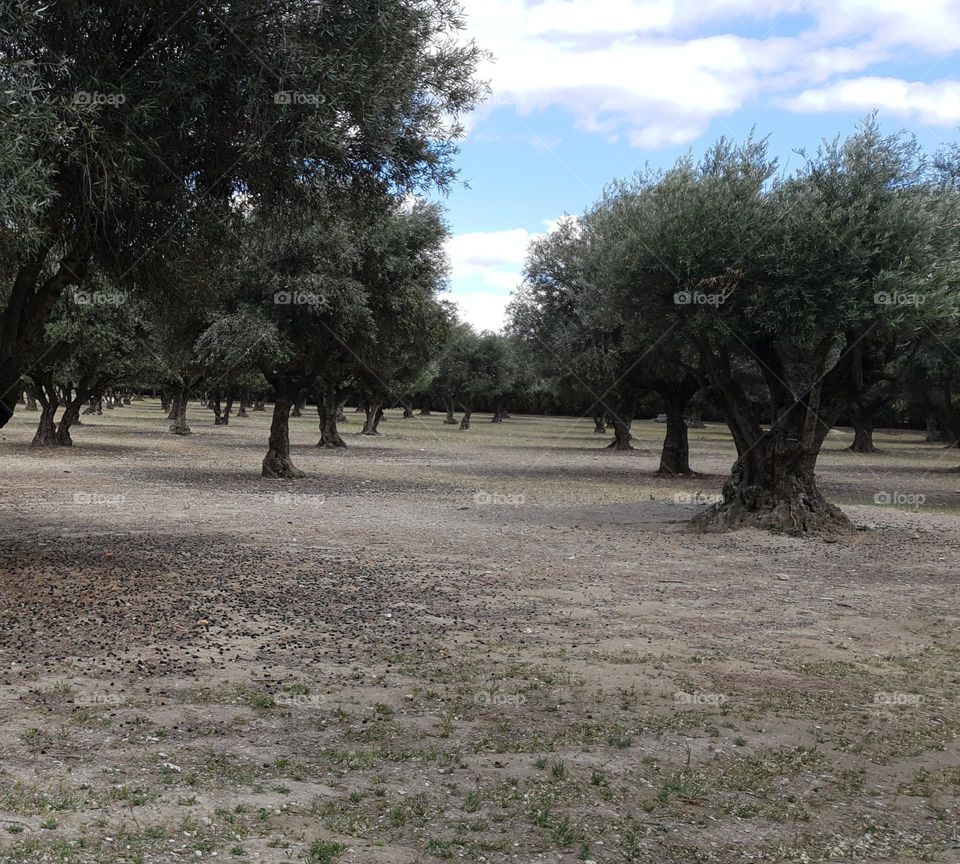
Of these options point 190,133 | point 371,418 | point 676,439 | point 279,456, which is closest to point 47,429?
point 279,456

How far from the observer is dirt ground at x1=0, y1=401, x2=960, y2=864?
4758 millimetres

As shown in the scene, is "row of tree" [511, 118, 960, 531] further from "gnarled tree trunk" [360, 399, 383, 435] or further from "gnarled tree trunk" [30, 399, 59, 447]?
"gnarled tree trunk" [360, 399, 383, 435]

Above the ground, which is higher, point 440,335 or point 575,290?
point 575,290

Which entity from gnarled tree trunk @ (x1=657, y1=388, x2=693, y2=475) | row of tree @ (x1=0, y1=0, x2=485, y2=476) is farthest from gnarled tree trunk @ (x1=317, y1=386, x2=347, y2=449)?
row of tree @ (x1=0, y1=0, x2=485, y2=476)

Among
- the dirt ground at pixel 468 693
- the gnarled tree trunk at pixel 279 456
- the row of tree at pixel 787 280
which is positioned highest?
the row of tree at pixel 787 280

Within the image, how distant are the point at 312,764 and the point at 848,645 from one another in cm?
585

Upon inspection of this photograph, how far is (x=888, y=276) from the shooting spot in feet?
47.9

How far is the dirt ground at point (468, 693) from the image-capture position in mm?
4758

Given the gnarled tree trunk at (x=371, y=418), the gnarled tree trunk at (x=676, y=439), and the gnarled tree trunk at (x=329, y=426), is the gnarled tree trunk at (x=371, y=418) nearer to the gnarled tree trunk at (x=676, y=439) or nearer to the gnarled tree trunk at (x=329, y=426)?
the gnarled tree trunk at (x=329, y=426)

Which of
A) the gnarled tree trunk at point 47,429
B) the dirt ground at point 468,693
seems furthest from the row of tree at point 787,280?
the gnarled tree trunk at point 47,429

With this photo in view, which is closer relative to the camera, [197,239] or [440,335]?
[197,239]

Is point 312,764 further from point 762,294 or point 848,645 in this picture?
point 762,294

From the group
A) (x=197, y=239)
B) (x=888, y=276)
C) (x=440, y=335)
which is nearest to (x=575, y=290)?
(x=440, y=335)

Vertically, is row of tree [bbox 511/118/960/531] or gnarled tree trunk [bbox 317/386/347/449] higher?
row of tree [bbox 511/118/960/531]
